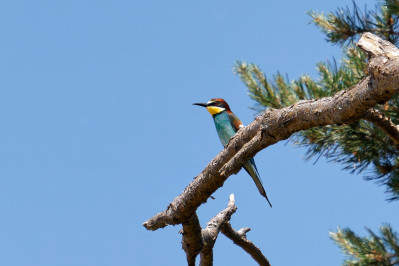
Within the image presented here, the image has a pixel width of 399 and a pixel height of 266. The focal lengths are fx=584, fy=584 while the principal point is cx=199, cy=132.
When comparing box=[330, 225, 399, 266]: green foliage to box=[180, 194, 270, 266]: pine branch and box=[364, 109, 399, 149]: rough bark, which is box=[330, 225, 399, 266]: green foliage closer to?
box=[180, 194, 270, 266]: pine branch

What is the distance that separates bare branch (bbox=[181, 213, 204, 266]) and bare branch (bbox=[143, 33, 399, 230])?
0.22ft

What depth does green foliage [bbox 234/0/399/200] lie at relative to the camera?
3.69 metres

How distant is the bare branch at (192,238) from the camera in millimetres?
2662

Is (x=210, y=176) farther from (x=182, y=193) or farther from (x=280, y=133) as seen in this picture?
(x=280, y=133)

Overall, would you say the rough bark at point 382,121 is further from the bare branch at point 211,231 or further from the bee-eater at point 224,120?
Answer: the bee-eater at point 224,120

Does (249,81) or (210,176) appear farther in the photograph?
(249,81)

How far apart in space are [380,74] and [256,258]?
156 centimetres

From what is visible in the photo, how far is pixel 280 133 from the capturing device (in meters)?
2.17

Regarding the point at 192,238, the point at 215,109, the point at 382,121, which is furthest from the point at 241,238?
the point at 215,109

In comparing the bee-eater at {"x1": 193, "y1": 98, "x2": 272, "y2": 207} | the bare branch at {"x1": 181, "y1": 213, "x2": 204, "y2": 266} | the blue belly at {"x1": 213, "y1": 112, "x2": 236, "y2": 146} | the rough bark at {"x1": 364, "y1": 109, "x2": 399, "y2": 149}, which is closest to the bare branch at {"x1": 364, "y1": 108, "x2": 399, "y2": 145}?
the rough bark at {"x1": 364, "y1": 109, "x2": 399, "y2": 149}

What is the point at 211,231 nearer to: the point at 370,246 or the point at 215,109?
the point at 370,246

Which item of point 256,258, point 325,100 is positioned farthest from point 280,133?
point 256,258

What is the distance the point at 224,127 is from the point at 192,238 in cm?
178

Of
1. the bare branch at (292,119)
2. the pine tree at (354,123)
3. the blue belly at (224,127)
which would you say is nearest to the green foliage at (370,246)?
the pine tree at (354,123)
